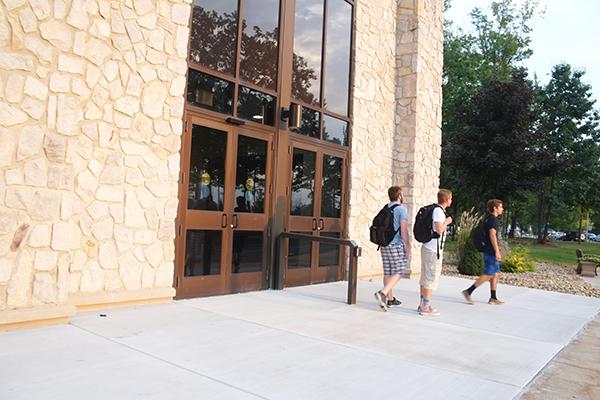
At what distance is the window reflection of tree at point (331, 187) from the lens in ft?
31.8

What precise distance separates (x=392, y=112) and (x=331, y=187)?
Result: 3.04m

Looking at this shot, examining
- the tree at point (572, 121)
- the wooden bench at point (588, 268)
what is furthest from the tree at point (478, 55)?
the wooden bench at point (588, 268)

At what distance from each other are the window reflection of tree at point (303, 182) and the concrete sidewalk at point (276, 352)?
2243 mm

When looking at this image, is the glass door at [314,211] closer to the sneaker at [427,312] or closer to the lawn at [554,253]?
the sneaker at [427,312]

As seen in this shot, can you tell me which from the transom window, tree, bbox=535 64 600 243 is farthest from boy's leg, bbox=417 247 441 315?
tree, bbox=535 64 600 243

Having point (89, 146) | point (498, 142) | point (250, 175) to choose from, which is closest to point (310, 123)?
point (250, 175)

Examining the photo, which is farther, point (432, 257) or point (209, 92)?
point (209, 92)

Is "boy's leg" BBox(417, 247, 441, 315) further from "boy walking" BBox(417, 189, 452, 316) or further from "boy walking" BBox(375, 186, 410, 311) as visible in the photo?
"boy walking" BBox(375, 186, 410, 311)

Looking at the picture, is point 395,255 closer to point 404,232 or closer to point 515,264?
point 404,232

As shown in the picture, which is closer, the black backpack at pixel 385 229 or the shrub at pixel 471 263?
the black backpack at pixel 385 229

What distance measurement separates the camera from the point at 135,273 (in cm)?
620

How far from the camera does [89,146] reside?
18.8 feet

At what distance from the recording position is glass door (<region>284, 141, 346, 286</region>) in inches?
351

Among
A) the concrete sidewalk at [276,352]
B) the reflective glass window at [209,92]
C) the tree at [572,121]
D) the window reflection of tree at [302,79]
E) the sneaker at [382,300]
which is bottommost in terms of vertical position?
the concrete sidewalk at [276,352]
